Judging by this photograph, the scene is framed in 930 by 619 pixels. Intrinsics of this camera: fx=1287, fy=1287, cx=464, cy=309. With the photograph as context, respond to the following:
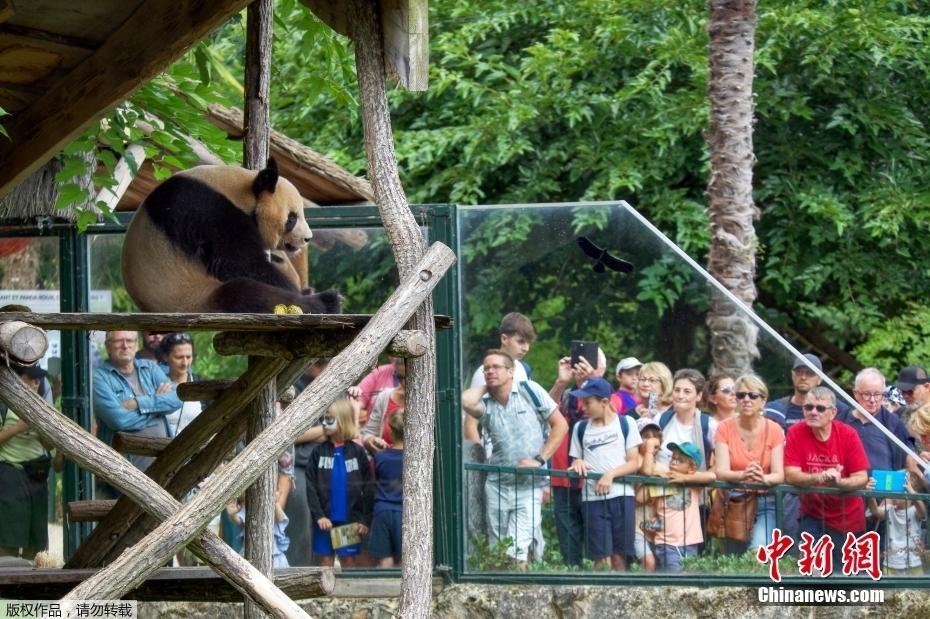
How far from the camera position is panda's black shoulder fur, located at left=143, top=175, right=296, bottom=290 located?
6430 millimetres

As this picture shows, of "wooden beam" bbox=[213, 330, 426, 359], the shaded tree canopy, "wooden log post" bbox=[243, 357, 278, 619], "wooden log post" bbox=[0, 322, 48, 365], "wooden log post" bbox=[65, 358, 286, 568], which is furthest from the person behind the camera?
the shaded tree canopy

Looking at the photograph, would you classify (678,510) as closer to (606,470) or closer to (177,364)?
(606,470)

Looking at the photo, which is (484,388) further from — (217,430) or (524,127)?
(524,127)

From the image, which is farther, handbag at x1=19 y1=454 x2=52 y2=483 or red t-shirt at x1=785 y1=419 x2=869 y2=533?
handbag at x1=19 y1=454 x2=52 y2=483

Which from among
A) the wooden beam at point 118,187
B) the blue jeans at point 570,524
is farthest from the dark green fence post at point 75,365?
the blue jeans at point 570,524

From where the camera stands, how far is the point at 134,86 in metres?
6.13

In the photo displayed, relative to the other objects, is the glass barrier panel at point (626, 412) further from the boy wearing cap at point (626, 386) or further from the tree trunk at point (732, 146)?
the tree trunk at point (732, 146)

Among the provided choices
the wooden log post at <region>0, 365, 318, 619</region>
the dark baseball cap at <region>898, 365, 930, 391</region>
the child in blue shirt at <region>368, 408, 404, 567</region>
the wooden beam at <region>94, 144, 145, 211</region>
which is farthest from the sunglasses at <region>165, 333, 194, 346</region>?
the dark baseball cap at <region>898, 365, 930, 391</region>

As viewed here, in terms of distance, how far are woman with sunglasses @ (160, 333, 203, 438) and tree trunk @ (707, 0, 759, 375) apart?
13.1 feet

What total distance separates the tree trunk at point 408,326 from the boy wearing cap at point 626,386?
8.83 ft

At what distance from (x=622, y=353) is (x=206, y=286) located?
3.15 meters

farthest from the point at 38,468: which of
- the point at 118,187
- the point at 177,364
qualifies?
the point at 118,187

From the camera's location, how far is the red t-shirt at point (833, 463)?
323 inches

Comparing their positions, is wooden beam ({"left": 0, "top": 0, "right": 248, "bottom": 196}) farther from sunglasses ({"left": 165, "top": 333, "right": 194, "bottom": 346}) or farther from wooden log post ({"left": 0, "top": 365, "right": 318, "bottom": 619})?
sunglasses ({"left": 165, "top": 333, "right": 194, "bottom": 346})
